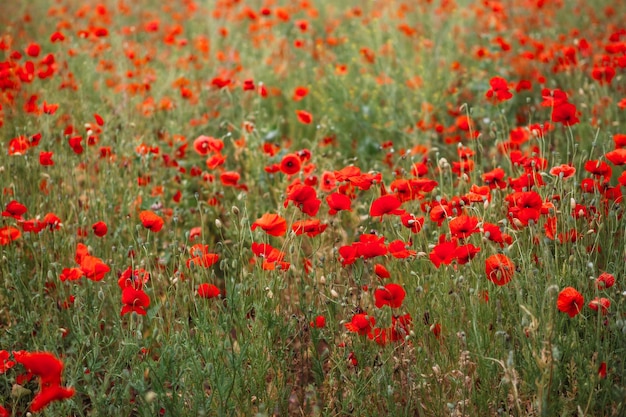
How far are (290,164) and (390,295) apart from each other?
2.85 feet

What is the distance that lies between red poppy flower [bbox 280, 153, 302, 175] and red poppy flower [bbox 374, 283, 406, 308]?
802mm

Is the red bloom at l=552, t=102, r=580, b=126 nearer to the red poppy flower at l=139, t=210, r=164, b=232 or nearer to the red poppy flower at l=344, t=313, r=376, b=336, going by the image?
the red poppy flower at l=344, t=313, r=376, b=336

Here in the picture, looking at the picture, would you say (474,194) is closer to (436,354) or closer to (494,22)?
(436,354)

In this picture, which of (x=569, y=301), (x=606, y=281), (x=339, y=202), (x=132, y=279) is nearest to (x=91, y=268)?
(x=132, y=279)

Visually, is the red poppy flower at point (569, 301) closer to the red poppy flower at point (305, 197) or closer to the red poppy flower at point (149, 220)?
the red poppy flower at point (305, 197)

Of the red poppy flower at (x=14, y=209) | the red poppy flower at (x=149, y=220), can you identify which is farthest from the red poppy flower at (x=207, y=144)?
the red poppy flower at (x=14, y=209)

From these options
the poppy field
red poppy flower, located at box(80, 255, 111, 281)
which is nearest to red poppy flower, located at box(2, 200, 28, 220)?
the poppy field

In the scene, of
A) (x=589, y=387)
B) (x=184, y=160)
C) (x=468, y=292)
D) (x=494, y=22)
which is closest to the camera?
(x=589, y=387)

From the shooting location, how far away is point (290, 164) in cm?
264

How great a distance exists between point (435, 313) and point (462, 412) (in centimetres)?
40

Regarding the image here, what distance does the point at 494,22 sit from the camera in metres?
5.43

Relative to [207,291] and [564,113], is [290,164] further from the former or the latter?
[564,113]

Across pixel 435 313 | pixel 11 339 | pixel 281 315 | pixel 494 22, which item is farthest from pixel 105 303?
pixel 494 22

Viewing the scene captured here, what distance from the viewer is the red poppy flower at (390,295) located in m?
1.95
